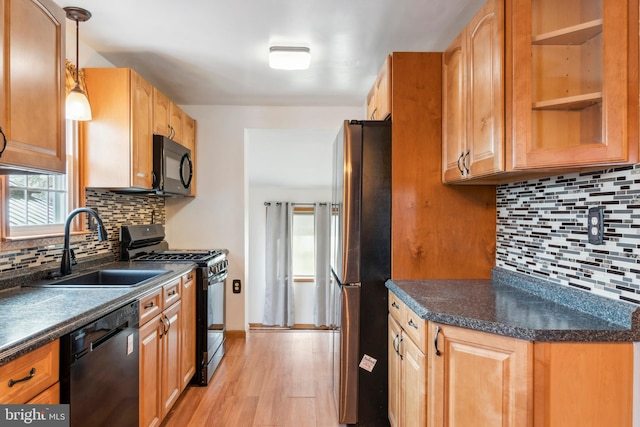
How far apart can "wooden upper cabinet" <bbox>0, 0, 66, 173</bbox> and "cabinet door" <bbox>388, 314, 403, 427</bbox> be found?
5.71ft

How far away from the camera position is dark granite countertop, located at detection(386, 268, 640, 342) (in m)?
1.16

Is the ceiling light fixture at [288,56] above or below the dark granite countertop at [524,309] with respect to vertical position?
above

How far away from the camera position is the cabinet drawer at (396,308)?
1719mm

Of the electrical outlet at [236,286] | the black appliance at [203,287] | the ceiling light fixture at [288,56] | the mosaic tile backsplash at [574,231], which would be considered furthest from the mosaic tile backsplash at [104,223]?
the mosaic tile backsplash at [574,231]

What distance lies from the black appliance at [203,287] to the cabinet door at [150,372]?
1.97 ft

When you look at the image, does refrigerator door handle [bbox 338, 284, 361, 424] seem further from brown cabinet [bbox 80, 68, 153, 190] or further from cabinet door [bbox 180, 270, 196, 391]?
brown cabinet [bbox 80, 68, 153, 190]

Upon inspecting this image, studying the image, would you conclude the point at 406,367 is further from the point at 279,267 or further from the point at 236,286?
the point at 279,267

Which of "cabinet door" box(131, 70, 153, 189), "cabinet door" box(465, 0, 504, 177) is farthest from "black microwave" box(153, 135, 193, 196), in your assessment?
"cabinet door" box(465, 0, 504, 177)

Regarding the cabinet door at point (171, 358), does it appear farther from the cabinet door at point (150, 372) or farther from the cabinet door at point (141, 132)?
the cabinet door at point (141, 132)

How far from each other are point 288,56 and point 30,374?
2.04 m

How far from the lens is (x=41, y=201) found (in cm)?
196

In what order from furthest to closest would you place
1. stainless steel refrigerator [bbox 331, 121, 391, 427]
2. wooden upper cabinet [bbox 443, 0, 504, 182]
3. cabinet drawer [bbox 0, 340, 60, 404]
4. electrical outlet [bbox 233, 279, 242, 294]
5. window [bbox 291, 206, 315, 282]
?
window [bbox 291, 206, 315, 282], electrical outlet [bbox 233, 279, 242, 294], stainless steel refrigerator [bbox 331, 121, 391, 427], wooden upper cabinet [bbox 443, 0, 504, 182], cabinet drawer [bbox 0, 340, 60, 404]

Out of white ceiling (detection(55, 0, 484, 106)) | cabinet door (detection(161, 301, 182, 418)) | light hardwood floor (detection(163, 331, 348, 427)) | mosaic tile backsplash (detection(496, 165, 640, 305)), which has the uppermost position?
white ceiling (detection(55, 0, 484, 106))

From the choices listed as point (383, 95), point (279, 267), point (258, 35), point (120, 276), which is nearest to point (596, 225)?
point (383, 95)
